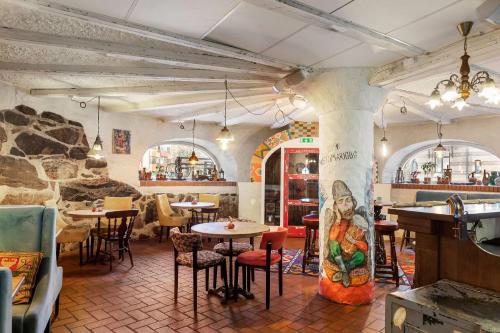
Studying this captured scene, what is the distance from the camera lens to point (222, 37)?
3277 millimetres

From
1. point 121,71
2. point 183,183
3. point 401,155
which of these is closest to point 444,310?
point 121,71

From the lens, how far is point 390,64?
384 cm

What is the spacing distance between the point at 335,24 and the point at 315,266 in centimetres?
384

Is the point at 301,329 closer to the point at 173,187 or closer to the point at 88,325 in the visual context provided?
the point at 88,325

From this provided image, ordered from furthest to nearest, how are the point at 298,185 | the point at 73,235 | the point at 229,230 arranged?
the point at 298,185 < the point at 73,235 < the point at 229,230

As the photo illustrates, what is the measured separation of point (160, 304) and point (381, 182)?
6.29m

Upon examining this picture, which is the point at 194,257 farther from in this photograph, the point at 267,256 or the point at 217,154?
the point at 217,154

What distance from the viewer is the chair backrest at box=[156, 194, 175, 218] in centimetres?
739

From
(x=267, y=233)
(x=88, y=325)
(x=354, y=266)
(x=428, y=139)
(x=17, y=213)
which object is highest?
(x=428, y=139)

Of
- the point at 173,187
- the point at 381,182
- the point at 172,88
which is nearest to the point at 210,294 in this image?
the point at 172,88

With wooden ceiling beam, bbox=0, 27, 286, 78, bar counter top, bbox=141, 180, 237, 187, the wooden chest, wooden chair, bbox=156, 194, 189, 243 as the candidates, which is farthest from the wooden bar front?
bar counter top, bbox=141, 180, 237, 187

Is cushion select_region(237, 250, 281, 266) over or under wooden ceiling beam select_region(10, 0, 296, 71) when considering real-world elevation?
under

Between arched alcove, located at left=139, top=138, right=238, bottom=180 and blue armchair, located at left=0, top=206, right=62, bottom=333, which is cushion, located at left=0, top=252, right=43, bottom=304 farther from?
arched alcove, located at left=139, top=138, right=238, bottom=180

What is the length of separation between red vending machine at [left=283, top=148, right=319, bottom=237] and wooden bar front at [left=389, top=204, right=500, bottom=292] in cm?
586
